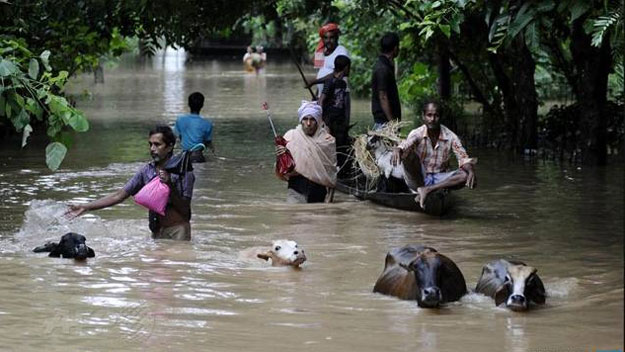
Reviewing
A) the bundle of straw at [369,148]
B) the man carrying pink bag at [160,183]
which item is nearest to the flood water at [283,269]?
the bundle of straw at [369,148]

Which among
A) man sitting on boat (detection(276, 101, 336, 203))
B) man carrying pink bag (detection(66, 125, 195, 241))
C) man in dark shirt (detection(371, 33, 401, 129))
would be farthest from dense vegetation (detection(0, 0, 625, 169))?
man carrying pink bag (detection(66, 125, 195, 241))

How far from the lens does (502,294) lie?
7727mm

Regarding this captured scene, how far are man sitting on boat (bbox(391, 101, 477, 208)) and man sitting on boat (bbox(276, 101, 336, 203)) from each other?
2.79ft

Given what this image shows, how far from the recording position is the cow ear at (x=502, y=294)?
25.3ft

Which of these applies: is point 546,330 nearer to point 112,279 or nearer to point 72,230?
point 112,279

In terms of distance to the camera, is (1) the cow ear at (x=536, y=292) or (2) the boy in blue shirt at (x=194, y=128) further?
(2) the boy in blue shirt at (x=194, y=128)

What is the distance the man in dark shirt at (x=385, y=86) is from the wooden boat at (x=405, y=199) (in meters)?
0.71

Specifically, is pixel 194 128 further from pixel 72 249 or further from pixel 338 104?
pixel 72 249

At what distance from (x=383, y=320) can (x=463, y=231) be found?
357 centimetres

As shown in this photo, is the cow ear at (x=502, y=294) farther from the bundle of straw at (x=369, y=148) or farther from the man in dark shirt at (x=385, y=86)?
the man in dark shirt at (x=385, y=86)

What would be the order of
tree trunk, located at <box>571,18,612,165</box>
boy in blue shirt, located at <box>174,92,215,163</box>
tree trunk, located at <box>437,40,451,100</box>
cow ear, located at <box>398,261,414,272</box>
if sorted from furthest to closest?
tree trunk, located at <box>437,40,451,100</box>, tree trunk, located at <box>571,18,612,165</box>, boy in blue shirt, located at <box>174,92,215,163</box>, cow ear, located at <box>398,261,414,272</box>

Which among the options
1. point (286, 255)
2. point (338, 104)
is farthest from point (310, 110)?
point (286, 255)

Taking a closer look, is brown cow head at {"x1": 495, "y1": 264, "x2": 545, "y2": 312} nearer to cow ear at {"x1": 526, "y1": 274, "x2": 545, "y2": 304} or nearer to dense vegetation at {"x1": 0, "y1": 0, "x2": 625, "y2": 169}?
cow ear at {"x1": 526, "y1": 274, "x2": 545, "y2": 304}

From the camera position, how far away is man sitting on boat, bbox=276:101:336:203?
1187cm
